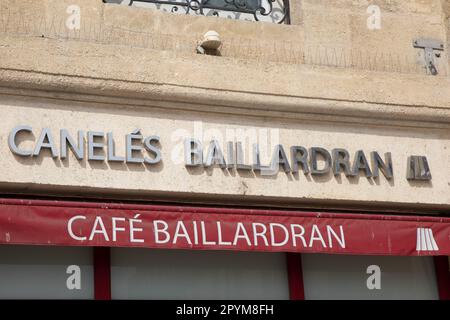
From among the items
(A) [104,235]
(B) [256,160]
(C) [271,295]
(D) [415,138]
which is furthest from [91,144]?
(D) [415,138]

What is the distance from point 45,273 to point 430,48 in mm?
4458

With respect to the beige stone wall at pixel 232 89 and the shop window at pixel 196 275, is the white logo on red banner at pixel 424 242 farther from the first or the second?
the shop window at pixel 196 275

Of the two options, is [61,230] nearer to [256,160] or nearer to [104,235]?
[104,235]

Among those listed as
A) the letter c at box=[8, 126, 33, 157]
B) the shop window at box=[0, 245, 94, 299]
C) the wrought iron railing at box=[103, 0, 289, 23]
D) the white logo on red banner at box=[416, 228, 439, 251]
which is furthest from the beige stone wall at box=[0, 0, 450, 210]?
the shop window at box=[0, 245, 94, 299]

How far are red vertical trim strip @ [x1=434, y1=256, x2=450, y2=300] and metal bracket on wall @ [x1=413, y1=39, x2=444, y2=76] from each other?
6.06ft

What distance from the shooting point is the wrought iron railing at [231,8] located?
9.69 meters

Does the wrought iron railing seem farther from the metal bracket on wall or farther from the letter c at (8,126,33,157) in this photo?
the letter c at (8,126,33,157)

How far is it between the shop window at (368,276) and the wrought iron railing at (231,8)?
2.36 meters

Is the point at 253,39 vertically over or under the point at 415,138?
over

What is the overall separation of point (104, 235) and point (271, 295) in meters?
1.84

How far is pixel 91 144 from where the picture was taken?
870 cm

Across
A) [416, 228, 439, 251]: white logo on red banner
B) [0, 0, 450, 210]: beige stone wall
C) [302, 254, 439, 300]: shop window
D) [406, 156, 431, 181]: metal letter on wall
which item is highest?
[0, 0, 450, 210]: beige stone wall

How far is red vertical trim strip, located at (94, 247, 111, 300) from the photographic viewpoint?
347 inches

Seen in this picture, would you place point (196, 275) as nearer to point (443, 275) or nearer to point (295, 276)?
point (295, 276)
